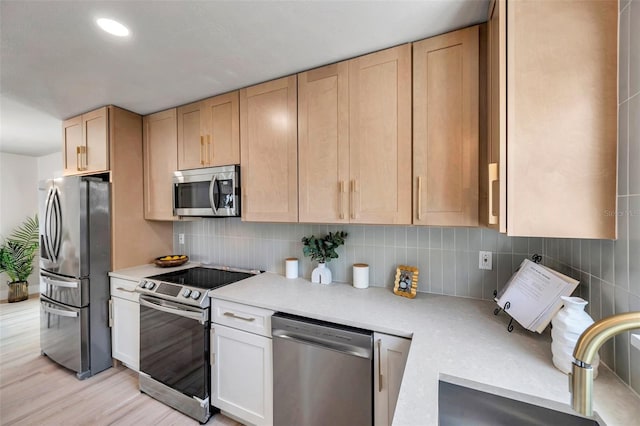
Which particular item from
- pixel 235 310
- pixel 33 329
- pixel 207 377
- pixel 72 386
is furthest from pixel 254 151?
pixel 33 329

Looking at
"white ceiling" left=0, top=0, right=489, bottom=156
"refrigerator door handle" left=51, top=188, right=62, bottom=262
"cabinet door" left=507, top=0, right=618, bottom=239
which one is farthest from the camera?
"refrigerator door handle" left=51, top=188, right=62, bottom=262

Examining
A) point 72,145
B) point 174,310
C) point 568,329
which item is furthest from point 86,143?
point 568,329

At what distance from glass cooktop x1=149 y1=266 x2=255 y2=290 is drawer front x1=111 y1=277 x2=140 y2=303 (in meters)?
0.27

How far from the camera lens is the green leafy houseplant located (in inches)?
74.4

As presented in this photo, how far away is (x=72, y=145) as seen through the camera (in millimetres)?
2527

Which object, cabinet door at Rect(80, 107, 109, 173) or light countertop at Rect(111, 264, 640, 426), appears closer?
light countertop at Rect(111, 264, 640, 426)

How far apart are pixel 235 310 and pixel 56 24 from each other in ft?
5.68

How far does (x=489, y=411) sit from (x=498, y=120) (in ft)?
3.27

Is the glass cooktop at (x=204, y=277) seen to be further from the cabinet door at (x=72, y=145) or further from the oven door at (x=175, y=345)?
the cabinet door at (x=72, y=145)

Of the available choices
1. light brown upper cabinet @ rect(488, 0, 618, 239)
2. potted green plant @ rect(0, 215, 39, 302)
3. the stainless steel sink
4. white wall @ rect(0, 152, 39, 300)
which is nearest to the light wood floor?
the stainless steel sink

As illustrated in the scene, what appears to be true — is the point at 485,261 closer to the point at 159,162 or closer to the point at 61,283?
the point at 159,162

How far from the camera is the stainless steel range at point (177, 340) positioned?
68.1 inches

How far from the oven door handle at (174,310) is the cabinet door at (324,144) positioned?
930 mm

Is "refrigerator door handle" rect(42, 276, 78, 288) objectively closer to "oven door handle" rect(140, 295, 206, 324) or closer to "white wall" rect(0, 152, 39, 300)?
"oven door handle" rect(140, 295, 206, 324)
